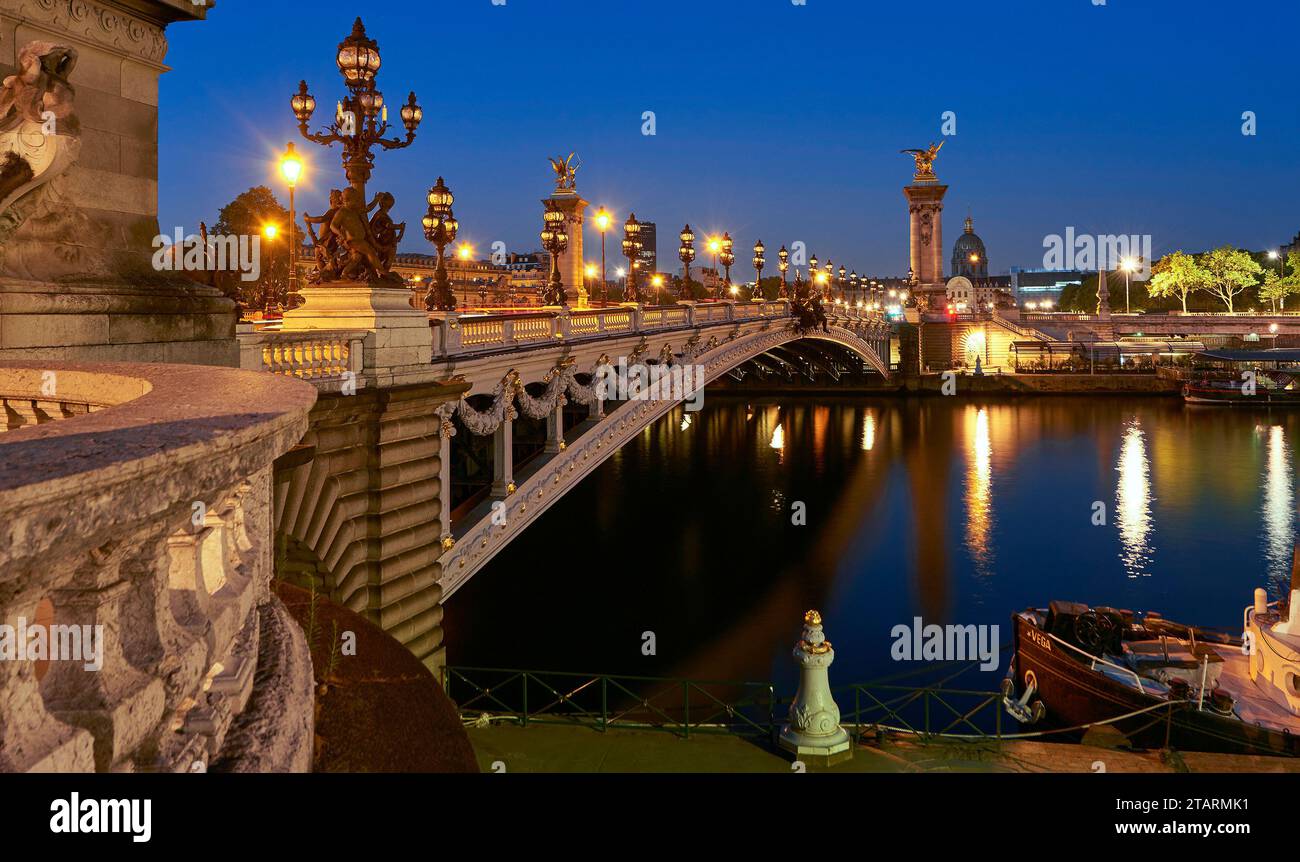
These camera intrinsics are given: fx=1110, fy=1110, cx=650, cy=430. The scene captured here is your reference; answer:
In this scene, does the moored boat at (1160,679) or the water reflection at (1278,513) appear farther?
the water reflection at (1278,513)

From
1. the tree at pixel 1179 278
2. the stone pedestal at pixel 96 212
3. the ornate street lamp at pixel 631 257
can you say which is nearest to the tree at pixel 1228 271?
the tree at pixel 1179 278

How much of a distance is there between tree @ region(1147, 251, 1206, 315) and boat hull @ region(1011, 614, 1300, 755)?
106m

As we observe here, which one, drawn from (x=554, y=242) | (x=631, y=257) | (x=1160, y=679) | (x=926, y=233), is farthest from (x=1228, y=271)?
(x=1160, y=679)

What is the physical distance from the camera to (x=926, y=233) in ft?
346

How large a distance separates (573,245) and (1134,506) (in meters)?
23.7

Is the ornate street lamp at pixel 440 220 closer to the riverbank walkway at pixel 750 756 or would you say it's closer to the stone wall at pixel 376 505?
the stone wall at pixel 376 505

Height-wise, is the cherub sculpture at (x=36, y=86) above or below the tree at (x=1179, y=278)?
below

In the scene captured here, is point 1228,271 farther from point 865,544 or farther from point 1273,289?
point 865,544

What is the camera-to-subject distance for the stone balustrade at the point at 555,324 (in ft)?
58.4

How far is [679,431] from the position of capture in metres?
68.3

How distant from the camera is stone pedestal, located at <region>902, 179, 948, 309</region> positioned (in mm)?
104062

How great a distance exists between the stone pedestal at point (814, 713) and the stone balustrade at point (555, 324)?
8065 mm
